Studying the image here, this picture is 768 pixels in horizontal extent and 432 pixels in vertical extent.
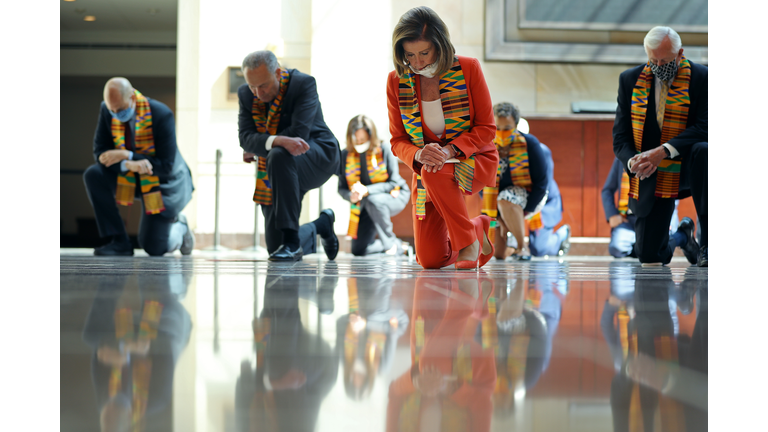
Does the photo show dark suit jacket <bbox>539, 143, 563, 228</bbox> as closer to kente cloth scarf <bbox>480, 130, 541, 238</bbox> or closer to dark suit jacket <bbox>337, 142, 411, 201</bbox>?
kente cloth scarf <bbox>480, 130, 541, 238</bbox>

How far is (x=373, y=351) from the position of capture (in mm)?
641

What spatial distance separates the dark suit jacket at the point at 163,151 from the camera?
172 inches

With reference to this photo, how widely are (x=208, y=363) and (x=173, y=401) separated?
0.40ft

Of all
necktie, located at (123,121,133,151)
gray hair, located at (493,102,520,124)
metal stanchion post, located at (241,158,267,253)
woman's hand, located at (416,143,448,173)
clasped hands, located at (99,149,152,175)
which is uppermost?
gray hair, located at (493,102,520,124)

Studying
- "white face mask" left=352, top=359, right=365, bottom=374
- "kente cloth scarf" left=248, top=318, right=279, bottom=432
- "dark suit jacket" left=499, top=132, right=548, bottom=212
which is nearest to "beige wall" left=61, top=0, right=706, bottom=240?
"dark suit jacket" left=499, top=132, right=548, bottom=212

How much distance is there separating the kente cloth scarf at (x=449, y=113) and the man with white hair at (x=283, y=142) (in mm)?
902

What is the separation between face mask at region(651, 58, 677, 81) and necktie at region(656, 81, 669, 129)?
5 cm

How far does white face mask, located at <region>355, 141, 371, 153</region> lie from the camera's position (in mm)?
5797

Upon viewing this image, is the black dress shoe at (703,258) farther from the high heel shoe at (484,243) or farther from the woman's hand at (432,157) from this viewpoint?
the woman's hand at (432,157)

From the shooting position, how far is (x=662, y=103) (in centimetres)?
318

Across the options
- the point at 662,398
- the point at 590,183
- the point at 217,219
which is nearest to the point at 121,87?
the point at 217,219

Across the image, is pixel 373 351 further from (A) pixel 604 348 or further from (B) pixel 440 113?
(B) pixel 440 113

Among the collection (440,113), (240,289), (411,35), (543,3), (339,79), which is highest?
(543,3)
